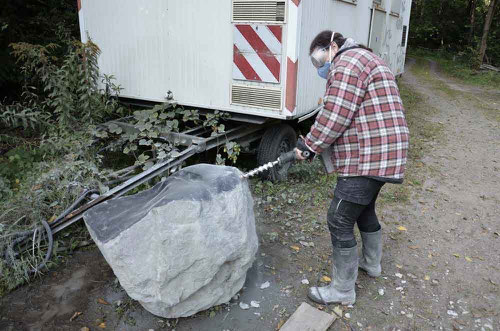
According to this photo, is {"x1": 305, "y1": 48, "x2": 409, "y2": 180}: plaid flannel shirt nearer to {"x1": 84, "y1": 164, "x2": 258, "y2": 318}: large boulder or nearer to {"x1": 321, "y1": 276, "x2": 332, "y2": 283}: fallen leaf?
{"x1": 84, "y1": 164, "x2": 258, "y2": 318}: large boulder

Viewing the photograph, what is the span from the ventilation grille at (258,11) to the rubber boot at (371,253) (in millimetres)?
2222

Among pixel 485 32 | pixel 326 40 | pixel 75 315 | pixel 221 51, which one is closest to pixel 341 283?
pixel 326 40

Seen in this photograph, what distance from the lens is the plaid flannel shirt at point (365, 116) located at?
2578mm

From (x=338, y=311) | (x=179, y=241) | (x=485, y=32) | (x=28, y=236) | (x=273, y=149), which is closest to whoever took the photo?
(x=179, y=241)

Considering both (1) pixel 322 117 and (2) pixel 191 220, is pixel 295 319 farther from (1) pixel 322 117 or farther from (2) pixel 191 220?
(1) pixel 322 117

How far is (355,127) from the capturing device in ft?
8.80

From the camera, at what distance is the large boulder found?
8.33 ft

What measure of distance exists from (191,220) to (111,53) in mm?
3395

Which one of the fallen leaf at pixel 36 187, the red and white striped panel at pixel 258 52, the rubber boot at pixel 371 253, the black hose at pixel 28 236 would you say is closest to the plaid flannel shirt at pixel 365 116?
the rubber boot at pixel 371 253

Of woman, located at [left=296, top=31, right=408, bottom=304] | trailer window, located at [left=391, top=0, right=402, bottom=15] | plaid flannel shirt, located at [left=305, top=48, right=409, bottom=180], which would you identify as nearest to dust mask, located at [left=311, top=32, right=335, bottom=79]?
woman, located at [left=296, top=31, right=408, bottom=304]

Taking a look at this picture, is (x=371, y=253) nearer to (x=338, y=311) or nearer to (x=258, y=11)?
(x=338, y=311)

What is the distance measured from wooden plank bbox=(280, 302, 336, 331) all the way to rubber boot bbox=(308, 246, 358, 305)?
0.49 feet

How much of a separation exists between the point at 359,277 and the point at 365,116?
149 centimetres

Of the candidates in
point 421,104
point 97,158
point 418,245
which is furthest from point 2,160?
point 421,104
